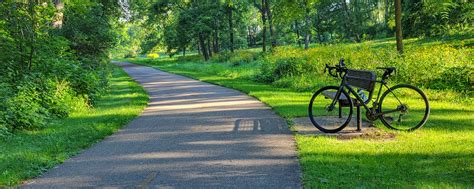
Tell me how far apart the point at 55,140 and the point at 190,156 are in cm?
282

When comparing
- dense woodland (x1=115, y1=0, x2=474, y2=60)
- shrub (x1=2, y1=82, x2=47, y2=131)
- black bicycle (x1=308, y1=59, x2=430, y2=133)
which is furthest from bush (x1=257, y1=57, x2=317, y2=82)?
dense woodland (x1=115, y1=0, x2=474, y2=60)

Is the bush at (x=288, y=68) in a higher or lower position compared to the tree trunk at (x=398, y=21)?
lower

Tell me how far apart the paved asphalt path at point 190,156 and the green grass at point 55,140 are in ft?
0.75

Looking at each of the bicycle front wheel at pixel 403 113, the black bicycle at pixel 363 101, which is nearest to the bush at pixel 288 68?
the bicycle front wheel at pixel 403 113

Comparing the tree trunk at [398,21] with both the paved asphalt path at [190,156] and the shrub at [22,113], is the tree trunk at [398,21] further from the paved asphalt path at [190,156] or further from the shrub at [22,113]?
the shrub at [22,113]

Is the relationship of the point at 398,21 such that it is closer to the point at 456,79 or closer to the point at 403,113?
the point at 456,79

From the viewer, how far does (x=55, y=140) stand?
721 cm

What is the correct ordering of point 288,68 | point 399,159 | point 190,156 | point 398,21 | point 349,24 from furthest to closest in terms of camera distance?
point 349,24 < point 288,68 < point 398,21 < point 190,156 < point 399,159

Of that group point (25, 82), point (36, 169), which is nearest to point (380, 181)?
point (36, 169)

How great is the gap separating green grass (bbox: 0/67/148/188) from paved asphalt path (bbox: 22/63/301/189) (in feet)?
0.75

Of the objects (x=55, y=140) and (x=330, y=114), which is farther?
(x=330, y=114)

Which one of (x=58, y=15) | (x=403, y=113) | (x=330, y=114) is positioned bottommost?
(x=330, y=114)

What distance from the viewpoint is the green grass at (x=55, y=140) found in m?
5.48

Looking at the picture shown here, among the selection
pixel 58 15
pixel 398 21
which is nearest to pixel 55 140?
pixel 58 15
